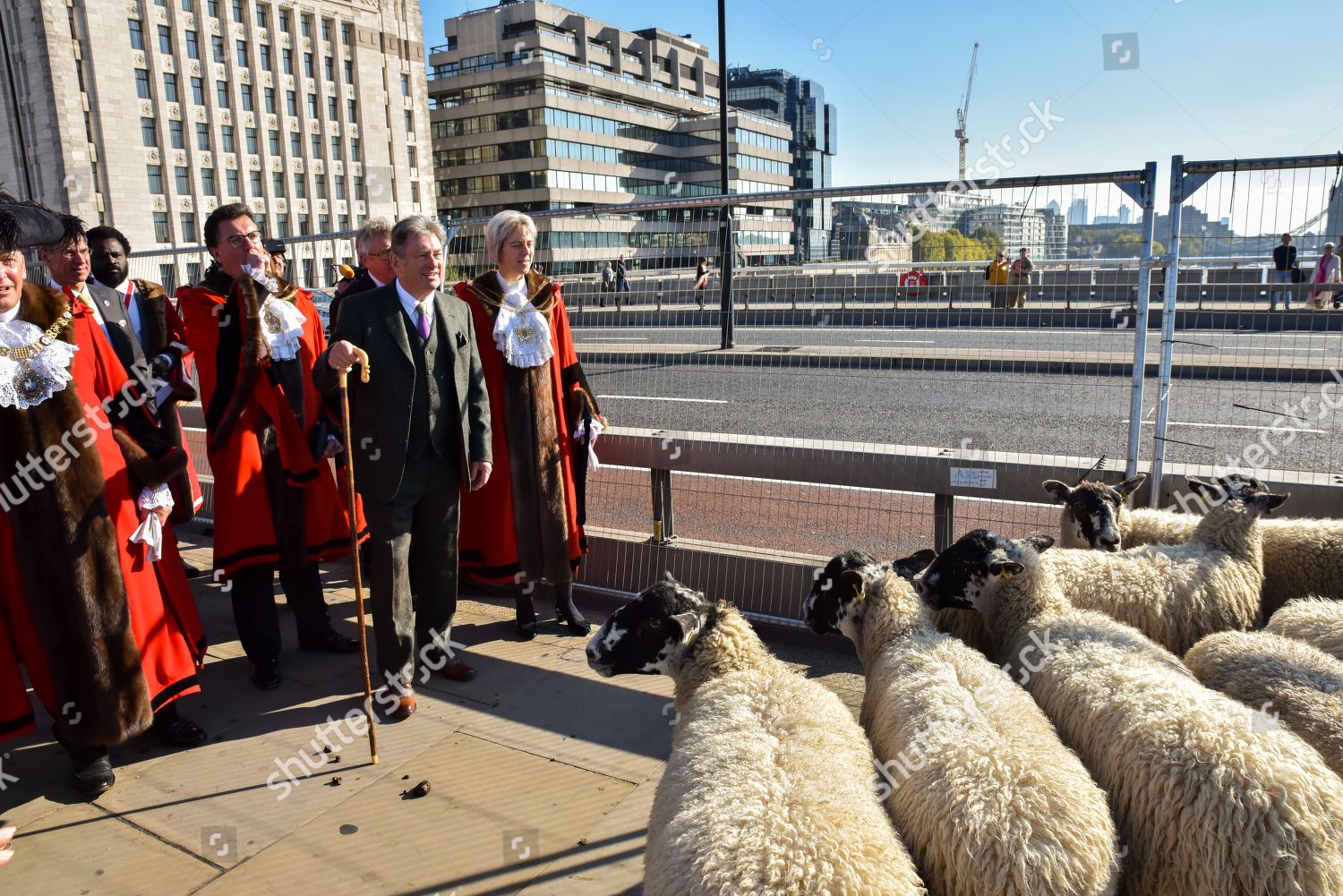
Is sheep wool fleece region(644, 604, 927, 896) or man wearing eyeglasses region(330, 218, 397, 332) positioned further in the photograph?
man wearing eyeglasses region(330, 218, 397, 332)

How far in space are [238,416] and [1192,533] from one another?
511 cm

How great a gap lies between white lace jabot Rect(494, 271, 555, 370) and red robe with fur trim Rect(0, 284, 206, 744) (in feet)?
6.07

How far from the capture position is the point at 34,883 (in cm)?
309

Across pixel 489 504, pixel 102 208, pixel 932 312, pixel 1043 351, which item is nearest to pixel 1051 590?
pixel 932 312

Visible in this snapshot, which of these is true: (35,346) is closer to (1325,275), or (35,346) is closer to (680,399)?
(1325,275)

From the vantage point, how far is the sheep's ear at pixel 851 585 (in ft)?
12.4

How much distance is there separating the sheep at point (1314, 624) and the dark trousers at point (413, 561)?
12.6 feet

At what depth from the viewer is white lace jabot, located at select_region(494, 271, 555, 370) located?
16.0 feet

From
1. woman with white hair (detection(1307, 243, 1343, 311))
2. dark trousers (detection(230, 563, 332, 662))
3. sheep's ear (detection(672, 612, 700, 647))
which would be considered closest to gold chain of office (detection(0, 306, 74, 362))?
dark trousers (detection(230, 563, 332, 662))

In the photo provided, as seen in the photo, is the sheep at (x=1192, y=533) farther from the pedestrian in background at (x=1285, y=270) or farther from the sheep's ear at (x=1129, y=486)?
the pedestrian in background at (x=1285, y=270)

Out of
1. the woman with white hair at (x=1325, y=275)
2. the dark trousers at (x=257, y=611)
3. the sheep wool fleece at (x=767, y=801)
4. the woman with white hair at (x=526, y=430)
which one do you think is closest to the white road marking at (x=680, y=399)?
the woman with white hair at (x=526, y=430)

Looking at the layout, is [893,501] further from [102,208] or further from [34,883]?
[102,208]

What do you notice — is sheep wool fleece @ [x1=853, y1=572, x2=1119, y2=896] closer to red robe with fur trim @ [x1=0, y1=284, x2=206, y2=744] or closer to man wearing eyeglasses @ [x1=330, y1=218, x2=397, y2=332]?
red robe with fur trim @ [x1=0, y1=284, x2=206, y2=744]

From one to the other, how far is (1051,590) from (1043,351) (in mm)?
2416
